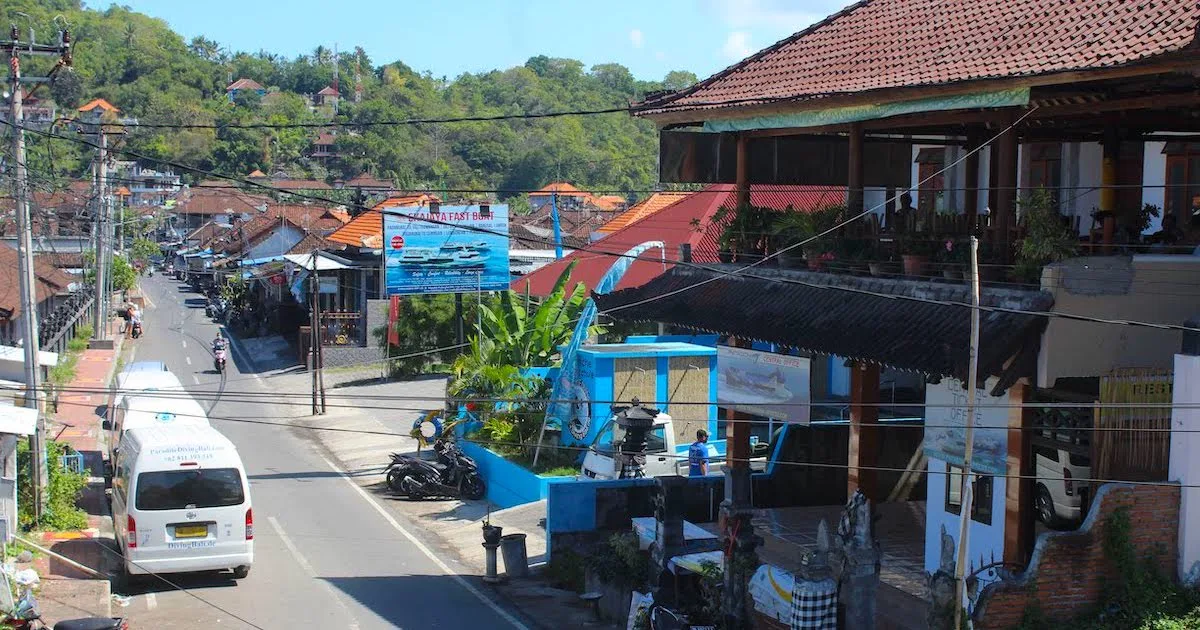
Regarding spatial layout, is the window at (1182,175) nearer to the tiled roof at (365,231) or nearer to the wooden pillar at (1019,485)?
the wooden pillar at (1019,485)

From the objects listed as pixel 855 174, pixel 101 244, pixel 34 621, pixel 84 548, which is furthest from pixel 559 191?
pixel 34 621

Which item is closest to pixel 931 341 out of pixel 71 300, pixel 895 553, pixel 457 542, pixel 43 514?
pixel 895 553

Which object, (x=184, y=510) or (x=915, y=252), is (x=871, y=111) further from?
(x=184, y=510)

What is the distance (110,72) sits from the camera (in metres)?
154

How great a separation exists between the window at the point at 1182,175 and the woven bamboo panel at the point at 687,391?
34.6 feet

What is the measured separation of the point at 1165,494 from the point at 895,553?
5138 millimetres

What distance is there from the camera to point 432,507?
23.6m

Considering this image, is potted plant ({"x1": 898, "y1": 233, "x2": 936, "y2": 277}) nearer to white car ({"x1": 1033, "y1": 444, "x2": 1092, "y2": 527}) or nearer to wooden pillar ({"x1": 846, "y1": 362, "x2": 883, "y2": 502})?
wooden pillar ({"x1": 846, "y1": 362, "x2": 883, "y2": 502})

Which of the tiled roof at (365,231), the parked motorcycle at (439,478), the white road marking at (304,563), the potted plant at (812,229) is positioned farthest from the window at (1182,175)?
the tiled roof at (365,231)

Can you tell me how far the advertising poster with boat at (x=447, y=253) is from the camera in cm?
3412

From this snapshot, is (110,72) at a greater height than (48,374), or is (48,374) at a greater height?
(110,72)

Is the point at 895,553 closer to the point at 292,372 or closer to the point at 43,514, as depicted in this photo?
the point at 43,514

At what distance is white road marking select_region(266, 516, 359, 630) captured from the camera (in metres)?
15.3

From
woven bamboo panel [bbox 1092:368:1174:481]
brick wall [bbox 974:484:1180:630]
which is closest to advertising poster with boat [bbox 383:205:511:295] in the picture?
woven bamboo panel [bbox 1092:368:1174:481]
